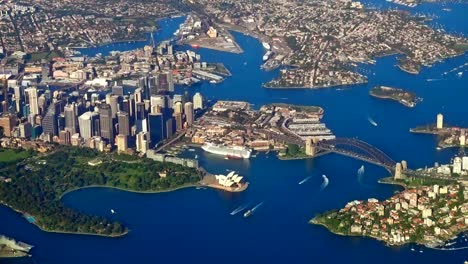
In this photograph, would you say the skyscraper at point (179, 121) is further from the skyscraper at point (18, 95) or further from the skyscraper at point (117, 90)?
the skyscraper at point (18, 95)

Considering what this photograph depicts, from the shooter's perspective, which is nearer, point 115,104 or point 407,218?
point 407,218

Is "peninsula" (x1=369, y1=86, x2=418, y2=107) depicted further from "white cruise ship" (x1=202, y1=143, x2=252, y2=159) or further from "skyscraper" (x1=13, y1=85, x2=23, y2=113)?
"skyscraper" (x1=13, y1=85, x2=23, y2=113)

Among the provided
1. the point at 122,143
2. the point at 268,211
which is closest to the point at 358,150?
the point at 268,211

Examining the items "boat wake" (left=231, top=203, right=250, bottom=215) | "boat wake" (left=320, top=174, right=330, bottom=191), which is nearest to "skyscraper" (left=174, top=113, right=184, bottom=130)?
"boat wake" (left=320, top=174, right=330, bottom=191)

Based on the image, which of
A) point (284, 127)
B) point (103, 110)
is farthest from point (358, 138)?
point (103, 110)

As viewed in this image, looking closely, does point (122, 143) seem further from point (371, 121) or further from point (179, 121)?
point (371, 121)
